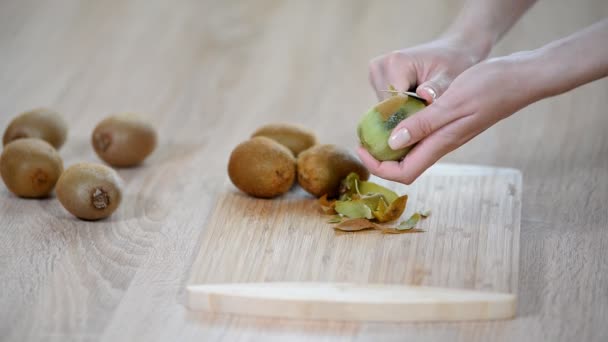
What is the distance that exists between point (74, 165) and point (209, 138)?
1.84ft

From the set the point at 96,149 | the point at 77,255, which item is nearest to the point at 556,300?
the point at 77,255

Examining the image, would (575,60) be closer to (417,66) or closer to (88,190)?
(417,66)

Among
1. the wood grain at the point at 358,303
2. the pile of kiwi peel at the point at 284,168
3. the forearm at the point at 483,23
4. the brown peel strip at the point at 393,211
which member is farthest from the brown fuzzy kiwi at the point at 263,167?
the forearm at the point at 483,23

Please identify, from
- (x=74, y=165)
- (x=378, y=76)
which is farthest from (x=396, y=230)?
(x=74, y=165)

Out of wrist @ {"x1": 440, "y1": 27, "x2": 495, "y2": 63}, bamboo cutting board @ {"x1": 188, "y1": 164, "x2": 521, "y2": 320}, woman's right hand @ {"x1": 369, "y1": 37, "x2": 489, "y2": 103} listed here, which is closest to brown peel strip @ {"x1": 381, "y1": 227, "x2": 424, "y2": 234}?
bamboo cutting board @ {"x1": 188, "y1": 164, "x2": 521, "y2": 320}

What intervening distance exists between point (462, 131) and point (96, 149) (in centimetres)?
94

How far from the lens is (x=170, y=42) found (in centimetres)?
290

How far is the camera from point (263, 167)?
6.06 feet

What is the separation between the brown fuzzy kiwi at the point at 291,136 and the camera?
1979mm

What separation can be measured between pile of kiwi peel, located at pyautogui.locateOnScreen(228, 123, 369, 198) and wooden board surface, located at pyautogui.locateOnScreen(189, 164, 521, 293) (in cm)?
4

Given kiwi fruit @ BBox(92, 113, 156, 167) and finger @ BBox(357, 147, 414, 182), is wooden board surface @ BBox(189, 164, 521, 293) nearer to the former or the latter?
finger @ BBox(357, 147, 414, 182)

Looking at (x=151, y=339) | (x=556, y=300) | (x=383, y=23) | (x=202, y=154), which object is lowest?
(x=383, y=23)

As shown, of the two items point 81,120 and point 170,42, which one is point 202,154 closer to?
point 81,120

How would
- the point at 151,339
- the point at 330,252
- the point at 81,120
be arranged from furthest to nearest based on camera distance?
the point at 81,120 → the point at 330,252 → the point at 151,339
